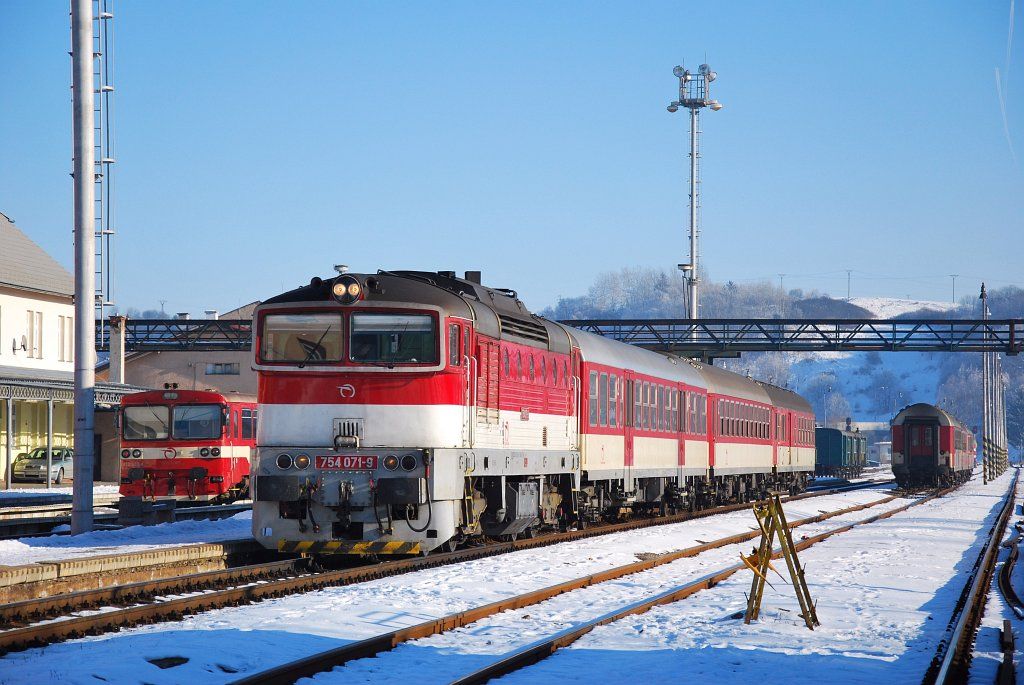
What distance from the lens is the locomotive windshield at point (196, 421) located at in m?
32.9

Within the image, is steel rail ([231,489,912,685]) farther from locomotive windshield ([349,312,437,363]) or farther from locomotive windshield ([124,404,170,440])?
locomotive windshield ([124,404,170,440])

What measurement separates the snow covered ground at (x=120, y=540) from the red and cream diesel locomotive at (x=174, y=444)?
8.45m

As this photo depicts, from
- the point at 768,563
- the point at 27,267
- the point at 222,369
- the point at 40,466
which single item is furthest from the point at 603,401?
the point at 222,369

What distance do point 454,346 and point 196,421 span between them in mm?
17309

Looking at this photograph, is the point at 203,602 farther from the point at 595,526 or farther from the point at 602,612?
the point at 595,526

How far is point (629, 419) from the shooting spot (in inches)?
1088

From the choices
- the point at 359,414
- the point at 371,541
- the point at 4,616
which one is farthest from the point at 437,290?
the point at 4,616

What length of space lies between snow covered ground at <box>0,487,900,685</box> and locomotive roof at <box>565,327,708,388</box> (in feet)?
18.6

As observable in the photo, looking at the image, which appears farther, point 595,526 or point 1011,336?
point 1011,336

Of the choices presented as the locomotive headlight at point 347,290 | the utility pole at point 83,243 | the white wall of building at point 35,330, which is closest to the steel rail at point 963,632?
the locomotive headlight at point 347,290

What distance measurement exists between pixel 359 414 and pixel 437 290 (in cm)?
201

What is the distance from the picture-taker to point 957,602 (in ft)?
50.6

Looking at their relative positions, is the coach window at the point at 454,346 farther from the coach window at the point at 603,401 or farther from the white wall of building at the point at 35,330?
the white wall of building at the point at 35,330

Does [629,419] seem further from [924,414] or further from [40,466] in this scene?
[924,414]
